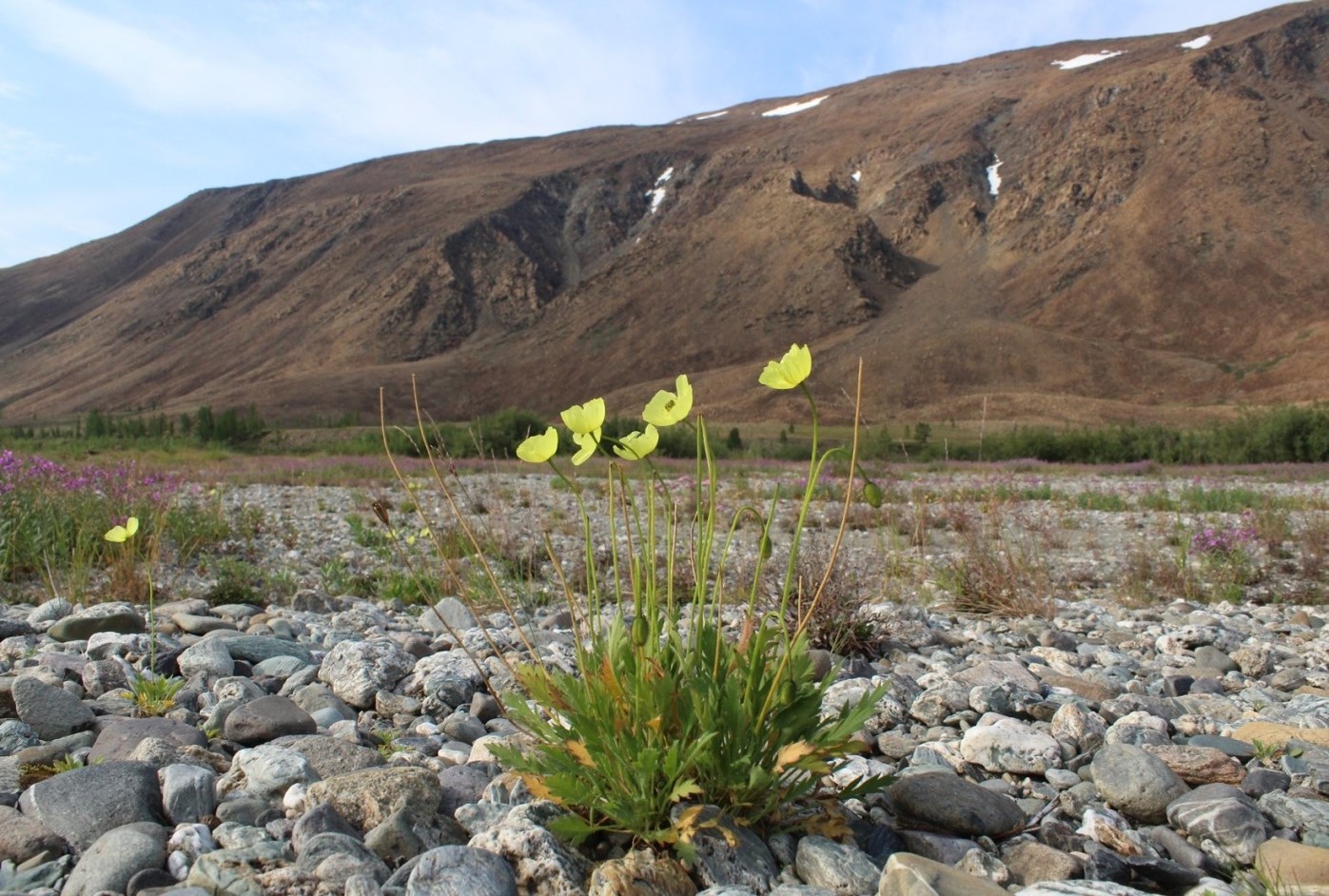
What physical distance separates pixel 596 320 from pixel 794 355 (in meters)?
76.0

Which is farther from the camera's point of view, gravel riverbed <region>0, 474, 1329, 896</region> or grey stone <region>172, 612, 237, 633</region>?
grey stone <region>172, 612, 237, 633</region>

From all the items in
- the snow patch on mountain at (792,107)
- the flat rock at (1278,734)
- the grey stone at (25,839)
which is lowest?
the flat rock at (1278,734)

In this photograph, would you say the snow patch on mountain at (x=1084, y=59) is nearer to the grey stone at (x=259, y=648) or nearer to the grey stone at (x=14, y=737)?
the grey stone at (x=259, y=648)

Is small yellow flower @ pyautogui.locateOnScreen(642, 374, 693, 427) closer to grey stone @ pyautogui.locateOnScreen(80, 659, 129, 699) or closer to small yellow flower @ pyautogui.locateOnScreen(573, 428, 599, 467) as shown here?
small yellow flower @ pyautogui.locateOnScreen(573, 428, 599, 467)

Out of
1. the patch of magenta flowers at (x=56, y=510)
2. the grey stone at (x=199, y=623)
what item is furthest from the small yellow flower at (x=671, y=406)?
the patch of magenta flowers at (x=56, y=510)

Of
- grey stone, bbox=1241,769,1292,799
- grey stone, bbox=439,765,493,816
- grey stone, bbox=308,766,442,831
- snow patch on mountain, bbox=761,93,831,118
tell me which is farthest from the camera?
snow patch on mountain, bbox=761,93,831,118

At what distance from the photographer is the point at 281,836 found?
2.14m

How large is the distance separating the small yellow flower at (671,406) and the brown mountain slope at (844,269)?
2101 inches

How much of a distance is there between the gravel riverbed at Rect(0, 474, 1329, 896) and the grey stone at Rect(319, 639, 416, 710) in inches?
0.4

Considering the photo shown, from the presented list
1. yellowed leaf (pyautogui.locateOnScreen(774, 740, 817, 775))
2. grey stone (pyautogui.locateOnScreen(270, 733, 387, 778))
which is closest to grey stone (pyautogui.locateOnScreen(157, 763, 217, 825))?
grey stone (pyautogui.locateOnScreen(270, 733, 387, 778))

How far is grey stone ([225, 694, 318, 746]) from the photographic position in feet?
9.25

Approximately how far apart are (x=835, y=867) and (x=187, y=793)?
151 cm

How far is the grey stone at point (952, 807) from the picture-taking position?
7.47 ft

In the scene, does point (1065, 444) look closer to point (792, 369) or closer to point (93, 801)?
point (792, 369)
